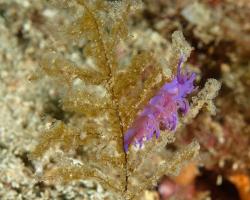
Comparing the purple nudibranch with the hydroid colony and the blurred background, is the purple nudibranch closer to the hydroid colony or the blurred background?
the hydroid colony

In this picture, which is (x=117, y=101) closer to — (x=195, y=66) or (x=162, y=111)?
(x=162, y=111)

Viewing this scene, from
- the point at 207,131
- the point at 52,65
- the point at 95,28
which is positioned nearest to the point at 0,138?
the point at 52,65

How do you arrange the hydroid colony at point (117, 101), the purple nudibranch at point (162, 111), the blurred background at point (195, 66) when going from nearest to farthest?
the hydroid colony at point (117, 101) < the purple nudibranch at point (162, 111) < the blurred background at point (195, 66)

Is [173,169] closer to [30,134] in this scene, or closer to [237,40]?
[30,134]

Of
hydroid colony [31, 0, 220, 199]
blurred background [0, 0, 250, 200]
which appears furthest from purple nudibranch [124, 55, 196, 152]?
blurred background [0, 0, 250, 200]

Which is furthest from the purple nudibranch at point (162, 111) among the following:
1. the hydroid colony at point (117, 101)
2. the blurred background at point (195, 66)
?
the blurred background at point (195, 66)

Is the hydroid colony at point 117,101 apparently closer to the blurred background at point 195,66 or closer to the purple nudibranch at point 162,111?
the purple nudibranch at point 162,111
